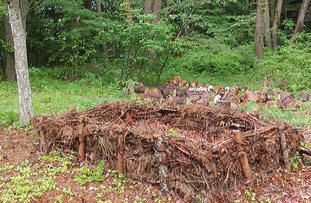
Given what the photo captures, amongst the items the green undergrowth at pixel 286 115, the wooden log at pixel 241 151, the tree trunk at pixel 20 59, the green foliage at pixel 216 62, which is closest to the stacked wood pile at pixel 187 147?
the wooden log at pixel 241 151

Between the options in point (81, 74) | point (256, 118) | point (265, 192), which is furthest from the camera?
point (81, 74)

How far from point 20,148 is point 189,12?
9.20 meters

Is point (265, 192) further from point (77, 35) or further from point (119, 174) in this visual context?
point (77, 35)

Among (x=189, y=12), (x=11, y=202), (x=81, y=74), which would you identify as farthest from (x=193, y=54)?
(x=11, y=202)

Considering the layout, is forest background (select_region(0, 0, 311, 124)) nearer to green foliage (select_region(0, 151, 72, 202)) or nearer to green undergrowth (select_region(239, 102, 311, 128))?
green foliage (select_region(0, 151, 72, 202))

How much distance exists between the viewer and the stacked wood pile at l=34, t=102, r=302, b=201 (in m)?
3.65

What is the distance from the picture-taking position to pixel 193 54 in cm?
1448

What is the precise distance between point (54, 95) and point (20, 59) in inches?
153

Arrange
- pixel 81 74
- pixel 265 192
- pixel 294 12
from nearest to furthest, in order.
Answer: pixel 265 192
pixel 81 74
pixel 294 12

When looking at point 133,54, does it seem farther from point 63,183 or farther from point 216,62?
point 63,183

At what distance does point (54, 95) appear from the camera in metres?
9.69

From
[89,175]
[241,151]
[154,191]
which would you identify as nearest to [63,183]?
[89,175]

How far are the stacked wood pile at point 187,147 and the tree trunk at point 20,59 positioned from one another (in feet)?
3.68

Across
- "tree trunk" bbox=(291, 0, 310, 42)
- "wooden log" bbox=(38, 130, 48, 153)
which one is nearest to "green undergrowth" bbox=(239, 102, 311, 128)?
"wooden log" bbox=(38, 130, 48, 153)
